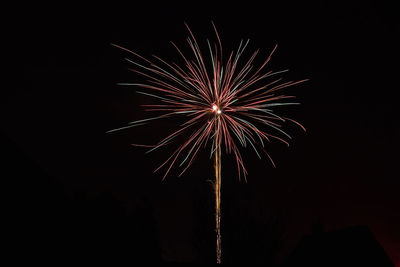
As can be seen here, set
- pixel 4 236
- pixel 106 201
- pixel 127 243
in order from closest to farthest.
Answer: pixel 4 236, pixel 127 243, pixel 106 201

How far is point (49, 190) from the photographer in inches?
327

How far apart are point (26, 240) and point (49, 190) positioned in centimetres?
102

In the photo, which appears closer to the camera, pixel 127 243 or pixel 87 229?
pixel 87 229

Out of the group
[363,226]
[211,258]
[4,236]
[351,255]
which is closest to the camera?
[4,236]

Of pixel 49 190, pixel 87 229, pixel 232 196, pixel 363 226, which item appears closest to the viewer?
pixel 49 190

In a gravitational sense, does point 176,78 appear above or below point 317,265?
above

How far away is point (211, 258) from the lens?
1174 inches

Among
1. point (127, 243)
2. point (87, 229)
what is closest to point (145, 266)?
point (127, 243)

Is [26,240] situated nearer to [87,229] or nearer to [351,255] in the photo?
[87,229]

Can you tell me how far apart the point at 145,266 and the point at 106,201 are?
15051 millimetres

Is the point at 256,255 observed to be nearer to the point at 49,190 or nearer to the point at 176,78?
the point at 176,78

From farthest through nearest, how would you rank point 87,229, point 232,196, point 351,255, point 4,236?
1. point 232,196
2. point 351,255
3. point 87,229
4. point 4,236

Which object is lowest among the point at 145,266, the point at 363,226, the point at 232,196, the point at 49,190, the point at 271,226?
the point at 145,266

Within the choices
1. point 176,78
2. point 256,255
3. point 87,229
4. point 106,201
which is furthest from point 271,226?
point 87,229
